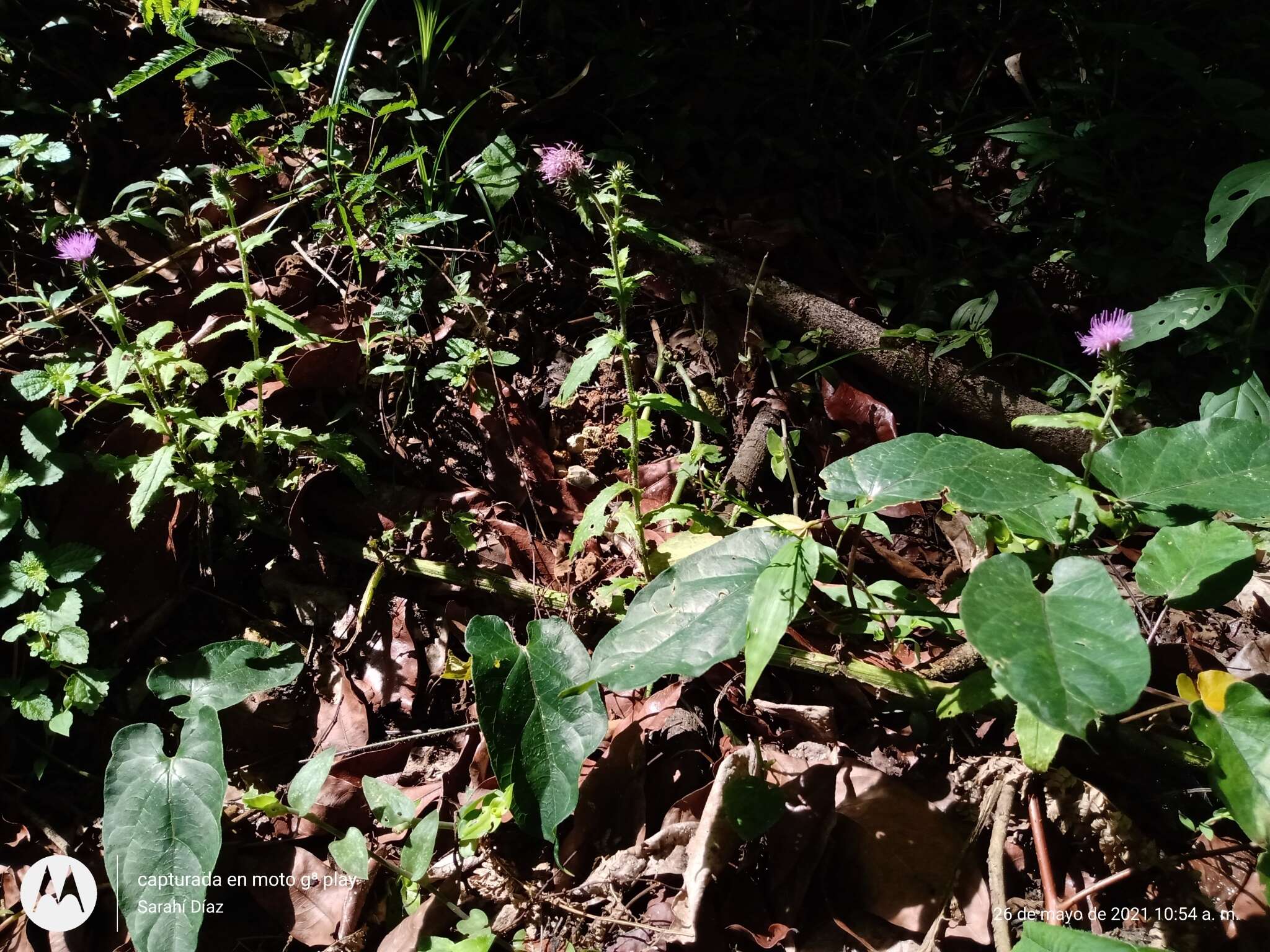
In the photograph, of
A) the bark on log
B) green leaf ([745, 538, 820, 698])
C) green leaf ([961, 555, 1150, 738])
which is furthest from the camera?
the bark on log

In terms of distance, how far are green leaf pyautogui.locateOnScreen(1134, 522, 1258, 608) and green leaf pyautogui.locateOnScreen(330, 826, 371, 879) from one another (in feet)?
4.20

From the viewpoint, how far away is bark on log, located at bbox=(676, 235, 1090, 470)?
5.91 ft

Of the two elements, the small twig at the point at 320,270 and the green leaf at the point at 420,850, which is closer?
the green leaf at the point at 420,850

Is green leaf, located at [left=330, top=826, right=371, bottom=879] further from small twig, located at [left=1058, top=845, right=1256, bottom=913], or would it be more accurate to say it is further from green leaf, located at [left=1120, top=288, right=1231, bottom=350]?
green leaf, located at [left=1120, top=288, right=1231, bottom=350]

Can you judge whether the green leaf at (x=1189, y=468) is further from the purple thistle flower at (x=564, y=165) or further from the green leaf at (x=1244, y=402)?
the purple thistle flower at (x=564, y=165)

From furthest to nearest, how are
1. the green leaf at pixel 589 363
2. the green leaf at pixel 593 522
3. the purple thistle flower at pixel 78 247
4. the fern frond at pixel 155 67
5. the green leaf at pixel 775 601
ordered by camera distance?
the fern frond at pixel 155 67 < the purple thistle flower at pixel 78 247 < the green leaf at pixel 593 522 < the green leaf at pixel 589 363 < the green leaf at pixel 775 601

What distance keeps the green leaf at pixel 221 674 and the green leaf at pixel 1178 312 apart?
1910mm

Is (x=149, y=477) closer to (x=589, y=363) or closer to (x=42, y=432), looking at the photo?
(x=42, y=432)

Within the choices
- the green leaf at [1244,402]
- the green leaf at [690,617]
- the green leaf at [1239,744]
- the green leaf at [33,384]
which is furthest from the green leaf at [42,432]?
the green leaf at [1244,402]

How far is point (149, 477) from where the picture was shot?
1.50 metres

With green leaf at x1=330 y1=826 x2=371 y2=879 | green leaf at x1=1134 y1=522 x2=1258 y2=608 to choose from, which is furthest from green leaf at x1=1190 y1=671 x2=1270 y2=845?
green leaf at x1=330 y1=826 x2=371 y2=879

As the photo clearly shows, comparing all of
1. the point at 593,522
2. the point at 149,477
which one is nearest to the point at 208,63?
the point at 149,477

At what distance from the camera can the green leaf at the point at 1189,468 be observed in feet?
3.66

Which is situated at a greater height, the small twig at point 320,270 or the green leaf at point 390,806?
the small twig at point 320,270
